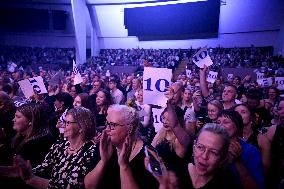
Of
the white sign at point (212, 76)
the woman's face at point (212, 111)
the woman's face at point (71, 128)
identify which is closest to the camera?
the woman's face at point (71, 128)

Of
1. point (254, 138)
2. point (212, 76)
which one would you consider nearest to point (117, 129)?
point (254, 138)

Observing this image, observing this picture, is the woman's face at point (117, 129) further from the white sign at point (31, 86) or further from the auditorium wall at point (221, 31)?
the auditorium wall at point (221, 31)

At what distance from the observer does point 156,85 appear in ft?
16.4

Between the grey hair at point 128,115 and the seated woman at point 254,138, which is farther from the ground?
the grey hair at point 128,115

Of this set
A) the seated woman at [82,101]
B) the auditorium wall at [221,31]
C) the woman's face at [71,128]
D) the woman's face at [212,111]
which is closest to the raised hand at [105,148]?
the woman's face at [71,128]

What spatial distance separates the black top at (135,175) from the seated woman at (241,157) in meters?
0.68

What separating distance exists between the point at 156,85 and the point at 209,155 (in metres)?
2.71

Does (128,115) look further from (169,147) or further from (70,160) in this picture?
(169,147)

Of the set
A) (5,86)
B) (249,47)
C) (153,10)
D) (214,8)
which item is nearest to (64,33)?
(153,10)

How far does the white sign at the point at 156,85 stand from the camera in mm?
4988

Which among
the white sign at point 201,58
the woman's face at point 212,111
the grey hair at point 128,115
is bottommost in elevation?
the woman's face at point 212,111

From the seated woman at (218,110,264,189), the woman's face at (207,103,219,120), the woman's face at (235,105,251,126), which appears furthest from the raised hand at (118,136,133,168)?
the woman's face at (207,103,219,120)

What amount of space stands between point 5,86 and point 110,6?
2272 centimetres

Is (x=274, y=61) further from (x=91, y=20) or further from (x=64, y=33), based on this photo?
(x=64, y=33)
